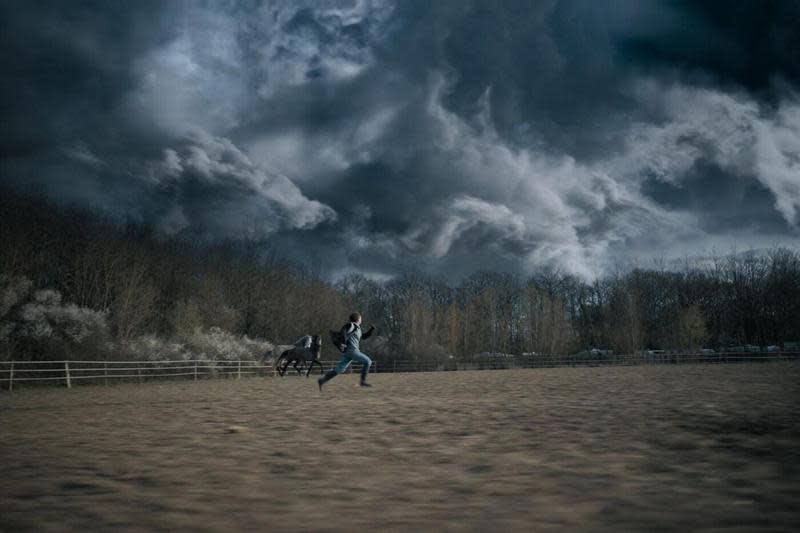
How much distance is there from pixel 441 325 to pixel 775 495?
214 ft

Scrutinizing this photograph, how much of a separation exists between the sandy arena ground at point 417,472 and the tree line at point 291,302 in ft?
77.7

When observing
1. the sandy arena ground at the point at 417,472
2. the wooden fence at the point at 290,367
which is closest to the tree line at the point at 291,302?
the wooden fence at the point at 290,367

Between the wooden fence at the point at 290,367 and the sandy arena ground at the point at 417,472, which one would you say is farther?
the wooden fence at the point at 290,367

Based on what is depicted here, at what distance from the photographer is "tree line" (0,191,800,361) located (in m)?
31.6

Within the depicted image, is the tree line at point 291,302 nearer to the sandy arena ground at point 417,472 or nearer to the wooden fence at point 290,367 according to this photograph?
the wooden fence at point 290,367

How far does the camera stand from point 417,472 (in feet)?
13.5

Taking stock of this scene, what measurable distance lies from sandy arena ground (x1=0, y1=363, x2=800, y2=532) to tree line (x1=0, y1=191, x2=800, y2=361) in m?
23.7

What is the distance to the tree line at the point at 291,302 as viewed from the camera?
3162 cm

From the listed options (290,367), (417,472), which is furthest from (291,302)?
(417,472)

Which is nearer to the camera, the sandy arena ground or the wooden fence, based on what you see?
the sandy arena ground

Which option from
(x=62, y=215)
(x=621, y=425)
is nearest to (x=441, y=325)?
(x=62, y=215)

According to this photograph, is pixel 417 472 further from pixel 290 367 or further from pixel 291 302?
pixel 291 302

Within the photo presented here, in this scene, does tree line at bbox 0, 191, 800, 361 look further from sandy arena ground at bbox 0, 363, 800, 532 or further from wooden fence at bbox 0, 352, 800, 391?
sandy arena ground at bbox 0, 363, 800, 532

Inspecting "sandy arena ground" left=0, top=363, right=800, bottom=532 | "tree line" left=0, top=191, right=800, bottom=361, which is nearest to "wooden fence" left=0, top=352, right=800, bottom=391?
"tree line" left=0, top=191, right=800, bottom=361
